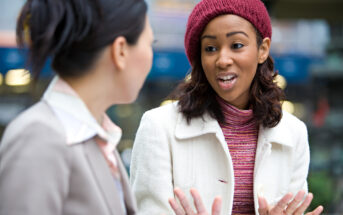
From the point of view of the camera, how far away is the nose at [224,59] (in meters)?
1.80

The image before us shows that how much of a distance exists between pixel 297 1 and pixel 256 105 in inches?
198

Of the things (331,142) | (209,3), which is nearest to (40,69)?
(209,3)

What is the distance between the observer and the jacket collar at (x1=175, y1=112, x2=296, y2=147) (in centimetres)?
188

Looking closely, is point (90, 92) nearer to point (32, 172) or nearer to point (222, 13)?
point (32, 172)

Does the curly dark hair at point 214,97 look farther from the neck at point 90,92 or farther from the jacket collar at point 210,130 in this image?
the neck at point 90,92

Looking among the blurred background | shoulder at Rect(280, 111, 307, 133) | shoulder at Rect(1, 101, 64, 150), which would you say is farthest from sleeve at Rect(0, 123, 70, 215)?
the blurred background

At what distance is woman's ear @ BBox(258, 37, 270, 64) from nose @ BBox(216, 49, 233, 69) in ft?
0.62

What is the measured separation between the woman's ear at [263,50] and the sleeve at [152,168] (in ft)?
1.62

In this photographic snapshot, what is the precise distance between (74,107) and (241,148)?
0.98m

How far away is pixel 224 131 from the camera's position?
1.94 meters

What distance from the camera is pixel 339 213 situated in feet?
19.2

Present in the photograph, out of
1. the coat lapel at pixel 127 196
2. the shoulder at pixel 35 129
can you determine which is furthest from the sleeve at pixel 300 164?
the shoulder at pixel 35 129

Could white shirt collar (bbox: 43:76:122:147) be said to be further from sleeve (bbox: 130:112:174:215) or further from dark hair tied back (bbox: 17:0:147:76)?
sleeve (bbox: 130:112:174:215)

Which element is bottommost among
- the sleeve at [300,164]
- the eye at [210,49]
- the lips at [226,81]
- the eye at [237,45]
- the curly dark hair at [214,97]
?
the sleeve at [300,164]
